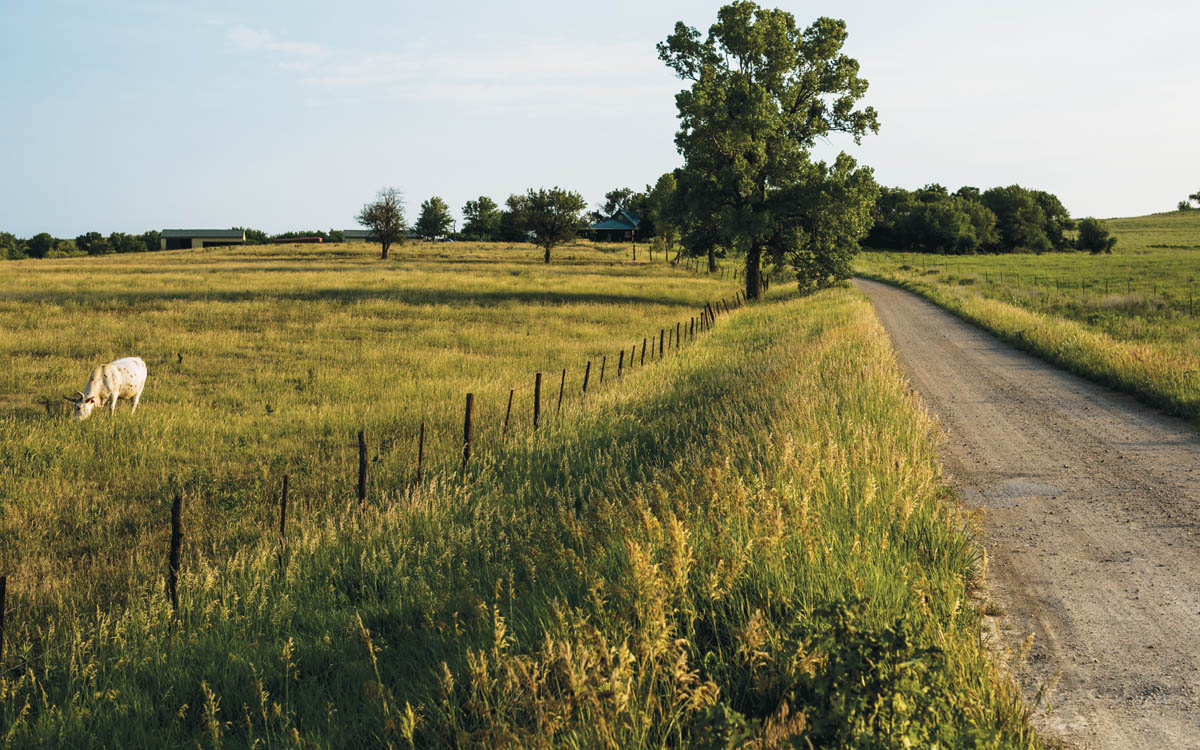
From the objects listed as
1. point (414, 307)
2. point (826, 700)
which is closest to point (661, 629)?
point (826, 700)

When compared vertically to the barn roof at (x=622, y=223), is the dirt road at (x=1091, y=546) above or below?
below

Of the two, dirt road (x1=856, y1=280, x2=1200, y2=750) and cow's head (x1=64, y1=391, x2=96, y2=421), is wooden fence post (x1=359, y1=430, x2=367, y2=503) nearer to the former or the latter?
dirt road (x1=856, y1=280, x2=1200, y2=750)

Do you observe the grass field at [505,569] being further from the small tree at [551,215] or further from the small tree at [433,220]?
the small tree at [433,220]

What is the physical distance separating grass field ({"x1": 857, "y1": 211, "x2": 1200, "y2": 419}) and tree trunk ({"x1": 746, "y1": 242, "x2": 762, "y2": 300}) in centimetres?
913

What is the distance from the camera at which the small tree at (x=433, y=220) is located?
146875 mm

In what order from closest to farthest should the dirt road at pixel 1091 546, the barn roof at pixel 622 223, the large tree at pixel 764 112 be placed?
the dirt road at pixel 1091 546 → the large tree at pixel 764 112 → the barn roof at pixel 622 223

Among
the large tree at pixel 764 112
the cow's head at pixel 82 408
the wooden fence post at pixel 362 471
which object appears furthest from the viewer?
the large tree at pixel 764 112

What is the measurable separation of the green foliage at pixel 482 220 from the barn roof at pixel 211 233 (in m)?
40.7

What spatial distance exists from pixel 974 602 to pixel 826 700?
2693 mm

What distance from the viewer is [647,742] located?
11.7 ft

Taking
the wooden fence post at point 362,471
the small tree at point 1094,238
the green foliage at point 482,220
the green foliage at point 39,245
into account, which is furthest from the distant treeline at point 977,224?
the green foliage at point 39,245

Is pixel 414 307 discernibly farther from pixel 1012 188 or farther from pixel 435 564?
pixel 1012 188

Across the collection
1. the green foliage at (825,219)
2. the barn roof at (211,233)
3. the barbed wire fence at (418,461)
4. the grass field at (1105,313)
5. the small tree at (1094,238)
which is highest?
the barn roof at (211,233)

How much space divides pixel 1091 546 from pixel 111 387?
54.5 feet
